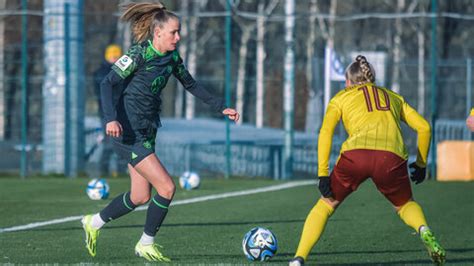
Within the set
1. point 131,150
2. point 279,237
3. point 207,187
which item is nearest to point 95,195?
point 207,187

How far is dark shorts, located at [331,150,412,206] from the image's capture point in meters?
7.93

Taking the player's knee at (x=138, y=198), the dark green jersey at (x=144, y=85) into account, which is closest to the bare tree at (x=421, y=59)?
the player's knee at (x=138, y=198)

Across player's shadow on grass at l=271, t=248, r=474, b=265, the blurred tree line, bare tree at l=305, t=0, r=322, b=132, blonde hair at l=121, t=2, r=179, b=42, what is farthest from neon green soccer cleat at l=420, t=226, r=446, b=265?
bare tree at l=305, t=0, r=322, b=132

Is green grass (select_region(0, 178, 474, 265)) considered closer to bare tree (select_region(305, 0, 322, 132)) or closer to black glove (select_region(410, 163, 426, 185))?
black glove (select_region(410, 163, 426, 185))

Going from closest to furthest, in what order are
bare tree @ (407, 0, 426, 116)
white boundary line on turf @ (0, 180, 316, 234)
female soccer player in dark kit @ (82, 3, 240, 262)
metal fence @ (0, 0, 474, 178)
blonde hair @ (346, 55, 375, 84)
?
blonde hair @ (346, 55, 375, 84) < female soccer player in dark kit @ (82, 3, 240, 262) < white boundary line on turf @ (0, 180, 316, 234) < metal fence @ (0, 0, 474, 178) < bare tree @ (407, 0, 426, 116)

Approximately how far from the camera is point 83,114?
2066 centimetres

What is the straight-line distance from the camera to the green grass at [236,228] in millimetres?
9094

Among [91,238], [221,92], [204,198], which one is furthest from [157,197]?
[221,92]

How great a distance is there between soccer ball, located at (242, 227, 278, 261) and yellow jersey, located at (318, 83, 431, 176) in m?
1.05

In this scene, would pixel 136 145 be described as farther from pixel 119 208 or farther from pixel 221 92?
pixel 221 92

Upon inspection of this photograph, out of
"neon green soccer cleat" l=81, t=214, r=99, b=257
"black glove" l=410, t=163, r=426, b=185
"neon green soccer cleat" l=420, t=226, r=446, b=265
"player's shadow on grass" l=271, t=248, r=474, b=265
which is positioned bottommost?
"player's shadow on grass" l=271, t=248, r=474, b=265

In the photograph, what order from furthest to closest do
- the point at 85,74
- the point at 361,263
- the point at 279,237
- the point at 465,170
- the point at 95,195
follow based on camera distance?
the point at 85,74 → the point at 465,170 → the point at 95,195 → the point at 279,237 → the point at 361,263

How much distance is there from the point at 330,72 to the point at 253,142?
6.34ft

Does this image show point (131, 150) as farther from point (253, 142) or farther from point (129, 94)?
point (253, 142)
